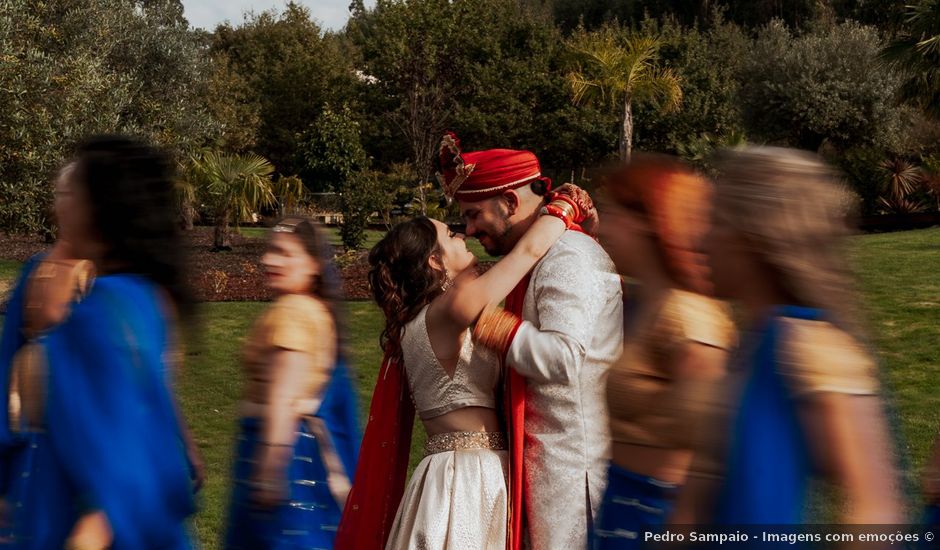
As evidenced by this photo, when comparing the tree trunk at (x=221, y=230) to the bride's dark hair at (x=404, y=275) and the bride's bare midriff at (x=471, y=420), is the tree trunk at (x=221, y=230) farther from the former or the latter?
the bride's bare midriff at (x=471, y=420)

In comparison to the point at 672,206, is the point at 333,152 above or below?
below

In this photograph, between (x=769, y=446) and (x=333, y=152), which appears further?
(x=333, y=152)

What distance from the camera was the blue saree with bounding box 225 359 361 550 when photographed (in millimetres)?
3615

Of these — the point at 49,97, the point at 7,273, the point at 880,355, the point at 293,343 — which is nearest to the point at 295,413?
the point at 293,343

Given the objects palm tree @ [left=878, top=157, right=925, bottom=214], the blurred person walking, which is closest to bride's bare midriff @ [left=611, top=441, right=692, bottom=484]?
the blurred person walking

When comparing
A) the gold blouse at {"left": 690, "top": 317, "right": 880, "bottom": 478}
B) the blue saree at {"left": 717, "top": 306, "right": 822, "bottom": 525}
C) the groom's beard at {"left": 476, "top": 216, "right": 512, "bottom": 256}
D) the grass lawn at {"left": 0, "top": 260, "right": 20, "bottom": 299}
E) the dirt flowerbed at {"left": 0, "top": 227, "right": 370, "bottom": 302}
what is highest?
the groom's beard at {"left": 476, "top": 216, "right": 512, "bottom": 256}

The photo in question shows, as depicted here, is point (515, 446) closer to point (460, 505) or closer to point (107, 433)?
point (460, 505)

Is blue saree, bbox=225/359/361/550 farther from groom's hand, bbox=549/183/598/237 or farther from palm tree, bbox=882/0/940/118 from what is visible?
palm tree, bbox=882/0/940/118

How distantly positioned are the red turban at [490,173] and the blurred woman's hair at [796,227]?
1.25 meters

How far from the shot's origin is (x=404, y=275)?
143 inches

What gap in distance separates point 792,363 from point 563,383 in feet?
3.68

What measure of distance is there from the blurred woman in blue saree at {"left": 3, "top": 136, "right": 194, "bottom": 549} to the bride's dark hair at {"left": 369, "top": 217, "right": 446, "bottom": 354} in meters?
0.86

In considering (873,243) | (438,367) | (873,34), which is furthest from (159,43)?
(438,367)

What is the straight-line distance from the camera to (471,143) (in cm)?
3672
